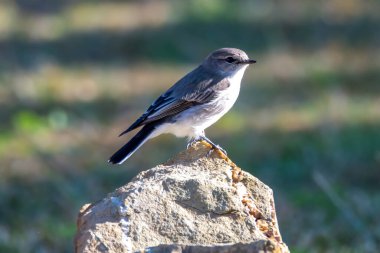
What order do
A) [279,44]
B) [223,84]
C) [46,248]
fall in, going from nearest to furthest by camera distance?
1. [223,84]
2. [46,248]
3. [279,44]

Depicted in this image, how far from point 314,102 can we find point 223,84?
678cm

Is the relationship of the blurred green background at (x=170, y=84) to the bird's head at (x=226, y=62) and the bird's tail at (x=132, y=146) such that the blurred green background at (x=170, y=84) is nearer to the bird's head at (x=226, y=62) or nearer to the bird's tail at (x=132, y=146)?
the bird's head at (x=226, y=62)

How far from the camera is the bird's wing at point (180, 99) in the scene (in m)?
7.93

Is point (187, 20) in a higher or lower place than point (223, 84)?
higher

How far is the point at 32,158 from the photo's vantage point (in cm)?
1296

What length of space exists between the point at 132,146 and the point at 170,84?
807cm

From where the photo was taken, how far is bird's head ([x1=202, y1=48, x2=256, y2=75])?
27.4 ft

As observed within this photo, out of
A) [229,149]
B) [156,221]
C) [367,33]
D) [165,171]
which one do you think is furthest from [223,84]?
[367,33]

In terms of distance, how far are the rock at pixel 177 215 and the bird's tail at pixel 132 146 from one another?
164 centimetres

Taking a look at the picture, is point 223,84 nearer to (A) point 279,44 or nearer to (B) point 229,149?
(B) point 229,149

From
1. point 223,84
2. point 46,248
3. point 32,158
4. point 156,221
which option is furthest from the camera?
point 32,158

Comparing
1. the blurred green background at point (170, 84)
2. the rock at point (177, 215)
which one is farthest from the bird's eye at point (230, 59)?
the rock at point (177, 215)

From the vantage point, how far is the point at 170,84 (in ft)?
51.9

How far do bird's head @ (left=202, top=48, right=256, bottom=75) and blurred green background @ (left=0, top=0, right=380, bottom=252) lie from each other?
4.22 feet
